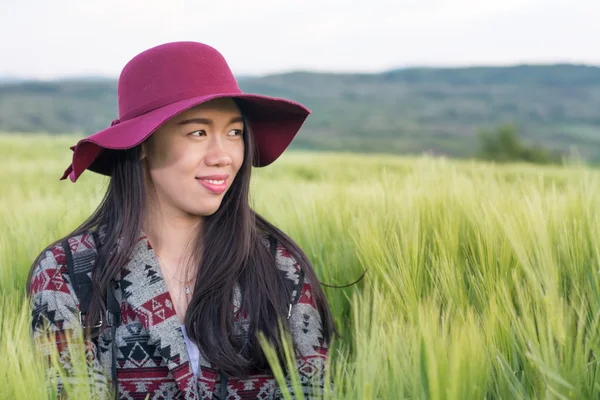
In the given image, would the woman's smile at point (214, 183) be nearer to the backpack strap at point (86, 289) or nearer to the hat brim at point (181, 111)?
the hat brim at point (181, 111)

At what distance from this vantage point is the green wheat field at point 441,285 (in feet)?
3.23

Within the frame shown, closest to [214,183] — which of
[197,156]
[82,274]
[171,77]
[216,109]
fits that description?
[197,156]

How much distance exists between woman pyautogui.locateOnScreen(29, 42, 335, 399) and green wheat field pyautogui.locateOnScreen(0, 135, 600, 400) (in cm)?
15

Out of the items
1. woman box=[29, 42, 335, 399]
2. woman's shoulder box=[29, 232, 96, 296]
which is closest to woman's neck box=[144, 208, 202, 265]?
woman box=[29, 42, 335, 399]

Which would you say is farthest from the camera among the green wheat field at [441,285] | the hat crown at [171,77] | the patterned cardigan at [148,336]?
the hat crown at [171,77]

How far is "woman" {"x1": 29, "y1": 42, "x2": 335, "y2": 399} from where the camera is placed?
5.38ft

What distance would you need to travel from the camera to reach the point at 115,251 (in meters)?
1.71

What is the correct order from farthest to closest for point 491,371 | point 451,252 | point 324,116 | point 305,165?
point 324,116, point 305,165, point 451,252, point 491,371

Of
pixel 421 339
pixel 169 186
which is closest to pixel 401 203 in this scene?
pixel 169 186

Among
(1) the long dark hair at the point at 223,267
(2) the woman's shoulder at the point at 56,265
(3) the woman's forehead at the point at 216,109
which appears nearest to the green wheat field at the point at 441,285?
(2) the woman's shoulder at the point at 56,265

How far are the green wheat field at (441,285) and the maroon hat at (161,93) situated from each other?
40 cm

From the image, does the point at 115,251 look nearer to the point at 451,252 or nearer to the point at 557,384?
the point at 451,252

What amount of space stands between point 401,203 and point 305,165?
7.01 metres

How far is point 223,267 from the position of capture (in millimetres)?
1748
